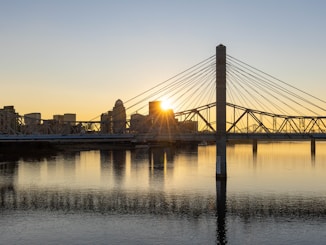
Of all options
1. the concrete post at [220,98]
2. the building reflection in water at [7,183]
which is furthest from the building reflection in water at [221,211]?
the building reflection in water at [7,183]

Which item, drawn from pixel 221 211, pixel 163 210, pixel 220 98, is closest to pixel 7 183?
pixel 163 210

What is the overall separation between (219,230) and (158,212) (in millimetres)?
10573

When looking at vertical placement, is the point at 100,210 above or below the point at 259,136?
below

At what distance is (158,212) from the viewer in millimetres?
56031

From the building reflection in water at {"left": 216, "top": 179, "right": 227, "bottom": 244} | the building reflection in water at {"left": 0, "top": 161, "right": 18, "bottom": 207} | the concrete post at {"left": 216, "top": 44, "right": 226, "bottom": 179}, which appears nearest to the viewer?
the building reflection in water at {"left": 216, "top": 179, "right": 227, "bottom": 244}

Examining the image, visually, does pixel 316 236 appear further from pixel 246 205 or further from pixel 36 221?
pixel 36 221

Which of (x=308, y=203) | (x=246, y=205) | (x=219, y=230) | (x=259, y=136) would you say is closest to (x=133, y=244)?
(x=219, y=230)

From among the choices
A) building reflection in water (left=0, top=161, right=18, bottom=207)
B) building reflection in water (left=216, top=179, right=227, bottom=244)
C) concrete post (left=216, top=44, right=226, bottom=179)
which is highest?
concrete post (left=216, top=44, right=226, bottom=179)

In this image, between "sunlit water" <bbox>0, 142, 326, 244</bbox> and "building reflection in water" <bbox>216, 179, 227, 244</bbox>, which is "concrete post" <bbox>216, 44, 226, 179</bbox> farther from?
"sunlit water" <bbox>0, 142, 326, 244</bbox>

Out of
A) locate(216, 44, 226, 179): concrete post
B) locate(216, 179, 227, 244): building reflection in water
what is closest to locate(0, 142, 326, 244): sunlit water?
locate(216, 179, 227, 244): building reflection in water

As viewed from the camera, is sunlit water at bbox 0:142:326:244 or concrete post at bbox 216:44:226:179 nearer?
sunlit water at bbox 0:142:326:244

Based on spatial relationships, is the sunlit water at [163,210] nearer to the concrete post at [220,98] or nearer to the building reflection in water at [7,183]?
the building reflection in water at [7,183]

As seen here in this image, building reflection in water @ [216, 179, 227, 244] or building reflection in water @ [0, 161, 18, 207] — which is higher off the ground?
building reflection in water @ [0, 161, 18, 207]

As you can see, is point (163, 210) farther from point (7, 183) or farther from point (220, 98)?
point (7, 183)
